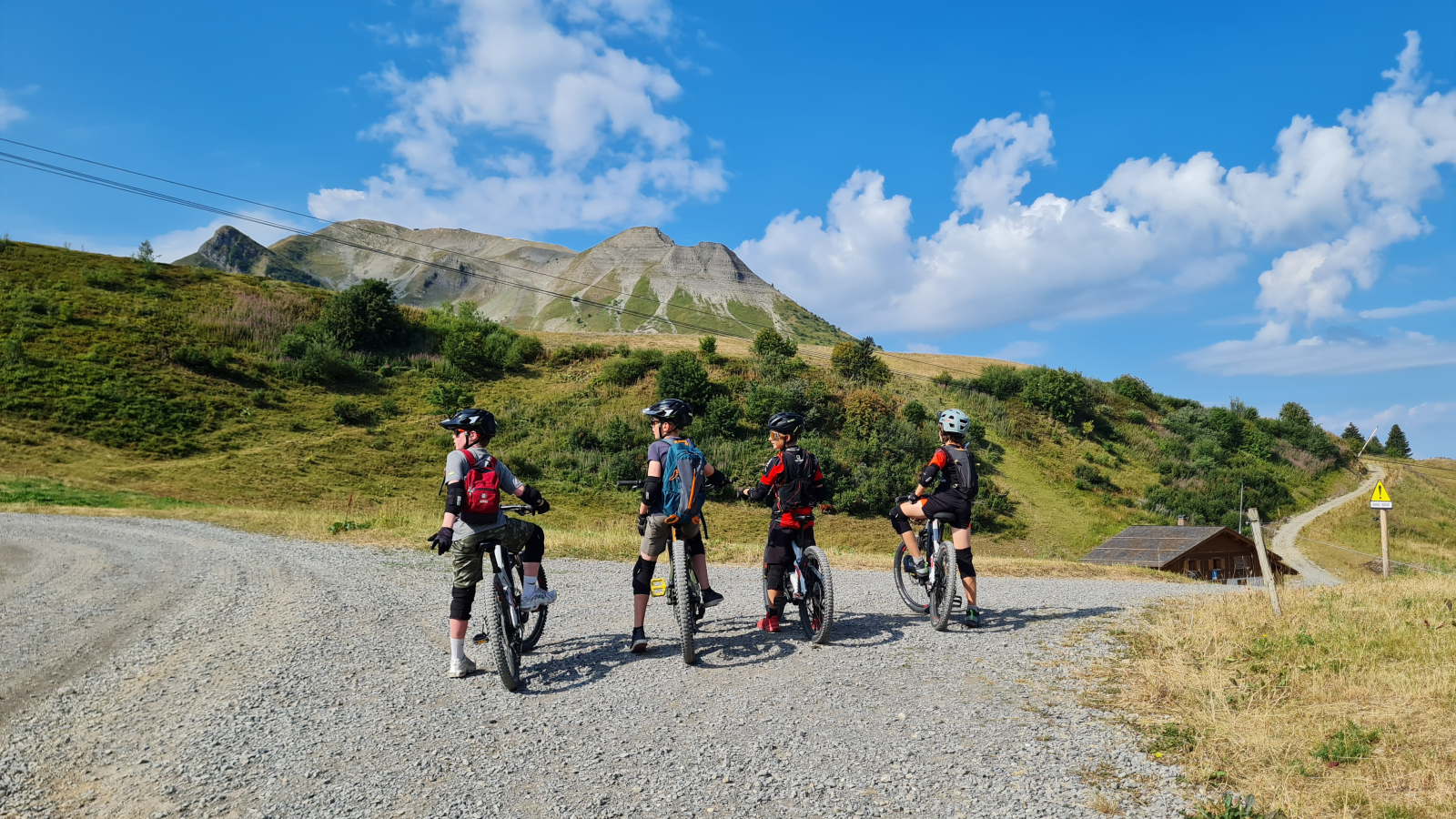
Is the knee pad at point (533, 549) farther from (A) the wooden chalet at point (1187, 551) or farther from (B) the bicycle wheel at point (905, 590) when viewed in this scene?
(A) the wooden chalet at point (1187, 551)

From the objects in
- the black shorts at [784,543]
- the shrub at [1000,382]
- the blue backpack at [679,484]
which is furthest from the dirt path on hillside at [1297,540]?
the blue backpack at [679,484]

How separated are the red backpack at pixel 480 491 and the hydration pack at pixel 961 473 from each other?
4.62 metres

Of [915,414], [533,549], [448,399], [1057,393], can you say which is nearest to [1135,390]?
[1057,393]

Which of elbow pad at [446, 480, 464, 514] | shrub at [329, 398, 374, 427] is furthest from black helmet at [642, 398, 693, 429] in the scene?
shrub at [329, 398, 374, 427]

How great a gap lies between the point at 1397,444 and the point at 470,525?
5284 inches

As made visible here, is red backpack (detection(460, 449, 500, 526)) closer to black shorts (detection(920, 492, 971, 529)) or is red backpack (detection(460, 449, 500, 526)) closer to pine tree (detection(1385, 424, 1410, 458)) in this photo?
black shorts (detection(920, 492, 971, 529))

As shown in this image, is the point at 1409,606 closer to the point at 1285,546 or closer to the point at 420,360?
the point at 1285,546

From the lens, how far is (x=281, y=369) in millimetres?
47156

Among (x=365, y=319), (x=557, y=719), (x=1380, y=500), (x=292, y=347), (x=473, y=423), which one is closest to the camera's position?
(x=557, y=719)

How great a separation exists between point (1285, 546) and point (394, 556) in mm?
44919

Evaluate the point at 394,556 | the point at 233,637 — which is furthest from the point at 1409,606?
the point at 394,556

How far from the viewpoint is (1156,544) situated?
2698 centimetres

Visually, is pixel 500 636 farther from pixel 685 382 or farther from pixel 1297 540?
pixel 1297 540

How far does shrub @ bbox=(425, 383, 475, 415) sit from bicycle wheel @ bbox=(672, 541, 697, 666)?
1631 inches
